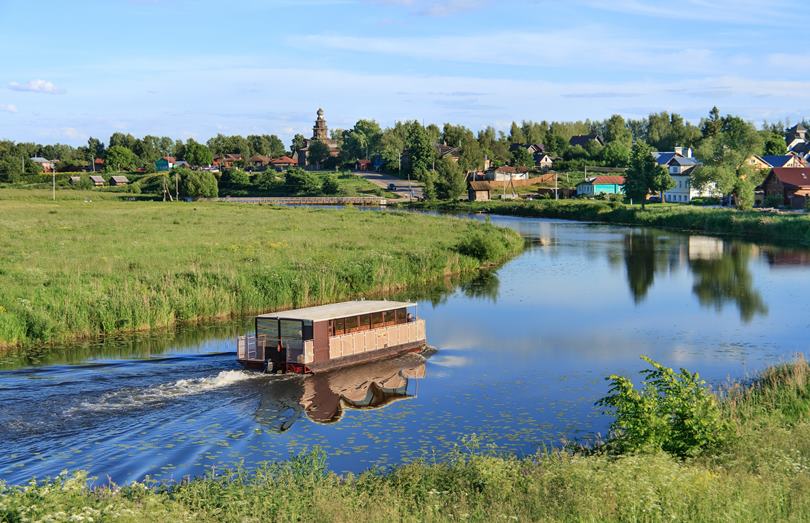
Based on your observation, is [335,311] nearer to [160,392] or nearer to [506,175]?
[160,392]

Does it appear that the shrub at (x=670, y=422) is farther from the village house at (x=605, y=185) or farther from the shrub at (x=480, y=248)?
the village house at (x=605, y=185)

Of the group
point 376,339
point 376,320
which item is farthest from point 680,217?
point 376,339

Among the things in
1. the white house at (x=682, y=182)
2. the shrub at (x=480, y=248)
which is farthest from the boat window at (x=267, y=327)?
the white house at (x=682, y=182)

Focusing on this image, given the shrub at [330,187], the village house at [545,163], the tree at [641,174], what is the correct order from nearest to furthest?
the tree at [641,174], the shrub at [330,187], the village house at [545,163]

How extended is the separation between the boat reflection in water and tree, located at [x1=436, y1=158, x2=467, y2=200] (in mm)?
116022

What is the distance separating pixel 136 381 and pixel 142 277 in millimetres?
13540

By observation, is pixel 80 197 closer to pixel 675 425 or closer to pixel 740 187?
pixel 740 187

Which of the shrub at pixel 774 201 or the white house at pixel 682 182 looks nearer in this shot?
the shrub at pixel 774 201

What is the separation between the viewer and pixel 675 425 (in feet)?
64.8

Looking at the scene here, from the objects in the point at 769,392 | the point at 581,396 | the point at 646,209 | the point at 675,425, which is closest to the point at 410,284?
the point at 581,396

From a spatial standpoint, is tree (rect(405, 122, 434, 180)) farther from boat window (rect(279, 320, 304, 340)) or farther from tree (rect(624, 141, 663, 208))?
boat window (rect(279, 320, 304, 340))

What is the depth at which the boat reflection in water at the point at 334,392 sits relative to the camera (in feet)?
86.6

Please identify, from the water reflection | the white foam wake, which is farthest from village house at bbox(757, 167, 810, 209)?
the white foam wake

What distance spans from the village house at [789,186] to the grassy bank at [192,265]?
47.9 m
